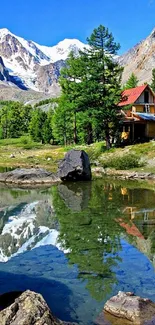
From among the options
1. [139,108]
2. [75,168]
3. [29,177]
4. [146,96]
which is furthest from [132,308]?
[146,96]

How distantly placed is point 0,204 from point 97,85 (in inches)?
1198

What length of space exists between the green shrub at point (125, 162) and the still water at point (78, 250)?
53.8 feet

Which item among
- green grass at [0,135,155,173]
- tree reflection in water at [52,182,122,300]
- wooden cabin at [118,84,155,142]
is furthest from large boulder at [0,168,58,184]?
wooden cabin at [118,84,155,142]

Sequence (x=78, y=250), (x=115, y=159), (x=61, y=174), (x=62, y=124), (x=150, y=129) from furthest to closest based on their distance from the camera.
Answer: (x=62, y=124), (x=150, y=129), (x=115, y=159), (x=61, y=174), (x=78, y=250)

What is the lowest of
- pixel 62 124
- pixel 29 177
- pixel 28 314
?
pixel 29 177

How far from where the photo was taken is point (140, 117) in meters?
63.1

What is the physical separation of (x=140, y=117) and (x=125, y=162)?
68.7 feet

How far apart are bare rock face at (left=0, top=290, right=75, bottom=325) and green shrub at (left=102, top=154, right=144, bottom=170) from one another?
36.7m

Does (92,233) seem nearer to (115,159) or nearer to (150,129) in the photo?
(115,159)

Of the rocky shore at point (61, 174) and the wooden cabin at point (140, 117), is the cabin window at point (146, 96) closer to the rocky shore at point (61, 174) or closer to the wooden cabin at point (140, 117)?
the wooden cabin at point (140, 117)

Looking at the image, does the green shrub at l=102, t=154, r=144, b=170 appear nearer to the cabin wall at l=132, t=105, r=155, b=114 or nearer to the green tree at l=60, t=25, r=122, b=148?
the green tree at l=60, t=25, r=122, b=148

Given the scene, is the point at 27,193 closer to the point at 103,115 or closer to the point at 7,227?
the point at 7,227

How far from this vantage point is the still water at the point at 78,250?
11.3m

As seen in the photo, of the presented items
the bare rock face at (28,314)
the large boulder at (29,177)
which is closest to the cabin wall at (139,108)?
the large boulder at (29,177)
